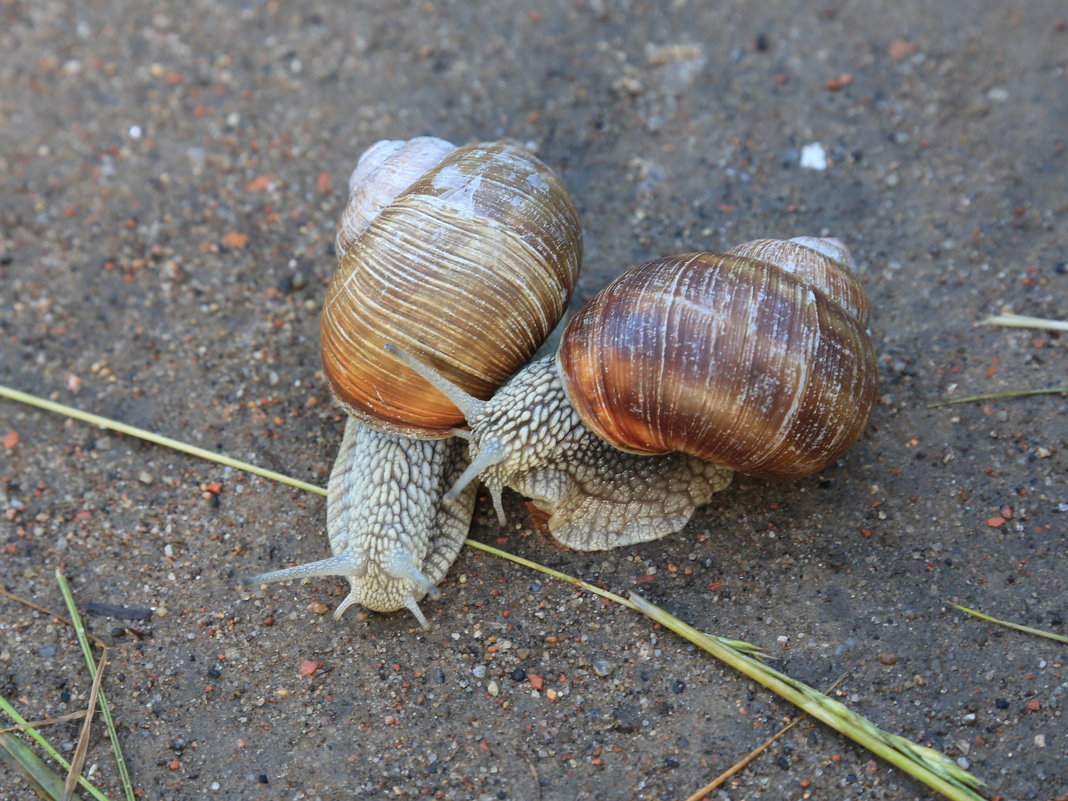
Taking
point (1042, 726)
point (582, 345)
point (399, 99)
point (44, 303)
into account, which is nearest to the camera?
point (1042, 726)

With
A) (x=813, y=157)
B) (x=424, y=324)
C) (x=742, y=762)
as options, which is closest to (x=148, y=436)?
(x=424, y=324)

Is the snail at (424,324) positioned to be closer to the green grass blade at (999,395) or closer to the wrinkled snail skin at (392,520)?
the wrinkled snail skin at (392,520)

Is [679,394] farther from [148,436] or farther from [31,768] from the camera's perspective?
[31,768]

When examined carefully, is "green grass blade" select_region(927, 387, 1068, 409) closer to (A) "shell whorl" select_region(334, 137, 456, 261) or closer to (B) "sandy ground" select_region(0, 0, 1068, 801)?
(B) "sandy ground" select_region(0, 0, 1068, 801)

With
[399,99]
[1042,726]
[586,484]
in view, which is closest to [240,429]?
[586,484]

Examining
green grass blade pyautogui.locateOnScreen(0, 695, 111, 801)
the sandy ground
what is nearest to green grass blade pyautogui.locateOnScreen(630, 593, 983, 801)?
the sandy ground

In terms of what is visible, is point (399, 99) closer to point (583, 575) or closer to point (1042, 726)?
point (583, 575)
